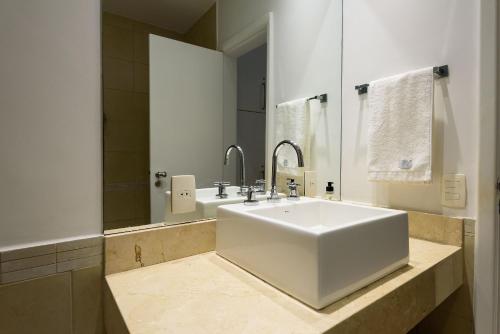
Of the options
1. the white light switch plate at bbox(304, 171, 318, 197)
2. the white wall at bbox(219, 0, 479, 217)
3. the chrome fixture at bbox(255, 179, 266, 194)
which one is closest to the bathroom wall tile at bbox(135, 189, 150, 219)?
the chrome fixture at bbox(255, 179, 266, 194)

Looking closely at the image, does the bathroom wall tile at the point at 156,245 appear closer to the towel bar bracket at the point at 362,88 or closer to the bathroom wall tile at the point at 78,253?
the bathroom wall tile at the point at 78,253

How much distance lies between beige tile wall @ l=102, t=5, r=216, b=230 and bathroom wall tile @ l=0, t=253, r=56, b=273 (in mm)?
136

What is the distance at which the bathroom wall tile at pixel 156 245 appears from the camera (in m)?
0.70

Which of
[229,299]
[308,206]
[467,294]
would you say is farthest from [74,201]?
[467,294]

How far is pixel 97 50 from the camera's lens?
66cm

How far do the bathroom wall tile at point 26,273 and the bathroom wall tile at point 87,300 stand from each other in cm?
5

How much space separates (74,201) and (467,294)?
3.97 feet

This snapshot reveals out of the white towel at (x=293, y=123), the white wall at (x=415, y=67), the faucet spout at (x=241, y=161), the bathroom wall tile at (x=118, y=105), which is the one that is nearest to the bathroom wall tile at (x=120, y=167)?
the bathroom wall tile at (x=118, y=105)

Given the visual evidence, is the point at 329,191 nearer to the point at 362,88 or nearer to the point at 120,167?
the point at 362,88

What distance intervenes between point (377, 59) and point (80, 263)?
1255 millimetres

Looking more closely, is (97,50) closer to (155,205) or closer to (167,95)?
(167,95)

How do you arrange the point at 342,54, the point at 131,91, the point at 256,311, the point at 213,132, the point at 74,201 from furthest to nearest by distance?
the point at 342,54
the point at 213,132
the point at 131,91
the point at 74,201
the point at 256,311

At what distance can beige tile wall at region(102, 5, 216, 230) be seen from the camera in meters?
0.71

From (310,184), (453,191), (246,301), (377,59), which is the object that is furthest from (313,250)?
(377,59)
